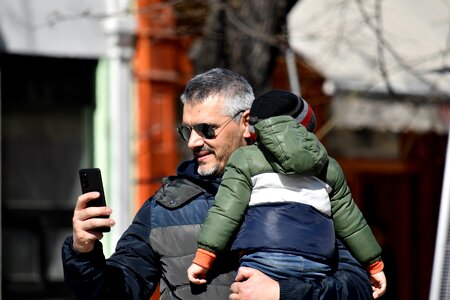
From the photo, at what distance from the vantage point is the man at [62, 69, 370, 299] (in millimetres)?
4027

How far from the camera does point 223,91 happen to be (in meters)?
4.23

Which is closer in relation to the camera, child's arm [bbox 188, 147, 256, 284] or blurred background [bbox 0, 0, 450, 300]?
child's arm [bbox 188, 147, 256, 284]

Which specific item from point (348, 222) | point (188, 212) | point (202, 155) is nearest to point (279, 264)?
point (348, 222)

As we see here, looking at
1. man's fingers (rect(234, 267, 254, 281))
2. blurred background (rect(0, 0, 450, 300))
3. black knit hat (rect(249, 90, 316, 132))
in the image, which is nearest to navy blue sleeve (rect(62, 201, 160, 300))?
man's fingers (rect(234, 267, 254, 281))

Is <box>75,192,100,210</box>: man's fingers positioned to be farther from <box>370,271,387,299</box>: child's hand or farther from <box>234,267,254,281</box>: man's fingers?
<box>370,271,387,299</box>: child's hand

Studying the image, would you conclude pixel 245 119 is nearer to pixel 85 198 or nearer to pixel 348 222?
pixel 348 222

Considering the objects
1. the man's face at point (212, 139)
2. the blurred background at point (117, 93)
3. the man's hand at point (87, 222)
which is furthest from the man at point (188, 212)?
the blurred background at point (117, 93)

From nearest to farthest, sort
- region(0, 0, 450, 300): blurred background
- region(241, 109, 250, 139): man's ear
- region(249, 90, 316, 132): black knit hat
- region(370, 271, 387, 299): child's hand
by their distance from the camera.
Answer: region(249, 90, 316, 132): black knit hat < region(370, 271, 387, 299): child's hand < region(241, 109, 250, 139): man's ear < region(0, 0, 450, 300): blurred background

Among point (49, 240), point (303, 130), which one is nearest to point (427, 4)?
point (49, 240)

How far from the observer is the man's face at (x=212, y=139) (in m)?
4.16

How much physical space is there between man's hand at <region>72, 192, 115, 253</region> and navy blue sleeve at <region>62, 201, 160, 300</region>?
6cm

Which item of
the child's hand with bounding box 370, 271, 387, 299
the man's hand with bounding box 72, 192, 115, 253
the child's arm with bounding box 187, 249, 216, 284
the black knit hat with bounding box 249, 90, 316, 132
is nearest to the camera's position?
the man's hand with bounding box 72, 192, 115, 253

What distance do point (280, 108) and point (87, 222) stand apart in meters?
0.72

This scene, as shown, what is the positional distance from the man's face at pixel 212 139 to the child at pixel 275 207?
197 millimetres
